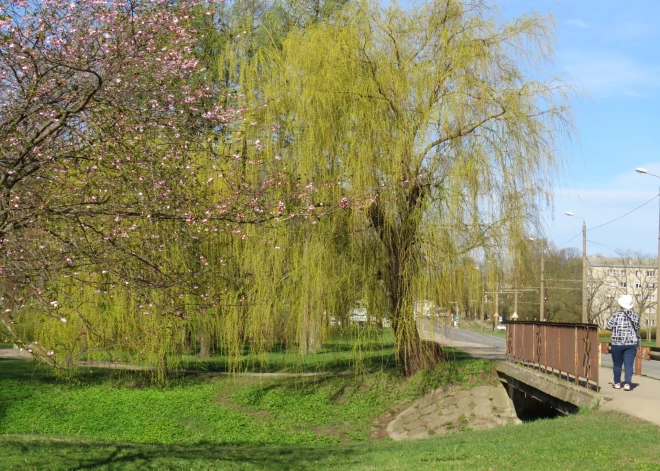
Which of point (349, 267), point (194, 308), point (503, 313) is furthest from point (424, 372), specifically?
point (503, 313)

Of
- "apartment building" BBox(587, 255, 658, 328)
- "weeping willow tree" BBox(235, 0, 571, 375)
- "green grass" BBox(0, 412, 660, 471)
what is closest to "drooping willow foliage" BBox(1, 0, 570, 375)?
"weeping willow tree" BBox(235, 0, 571, 375)

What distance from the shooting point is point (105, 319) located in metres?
18.6

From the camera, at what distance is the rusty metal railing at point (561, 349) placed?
1234cm

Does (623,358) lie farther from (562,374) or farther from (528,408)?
(528,408)

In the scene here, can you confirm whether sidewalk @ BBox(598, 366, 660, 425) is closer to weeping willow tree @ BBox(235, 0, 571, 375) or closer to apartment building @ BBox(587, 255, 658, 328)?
weeping willow tree @ BBox(235, 0, 571, 375)

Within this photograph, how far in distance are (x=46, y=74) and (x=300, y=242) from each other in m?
9.74

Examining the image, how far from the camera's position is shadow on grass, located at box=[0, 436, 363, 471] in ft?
33.0

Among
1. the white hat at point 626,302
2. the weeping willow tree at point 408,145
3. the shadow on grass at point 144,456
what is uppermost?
the weeping willow tree at point 408,145

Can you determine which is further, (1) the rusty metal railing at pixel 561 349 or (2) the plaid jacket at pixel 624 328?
(2) the plaid jacket at pixel 624 328

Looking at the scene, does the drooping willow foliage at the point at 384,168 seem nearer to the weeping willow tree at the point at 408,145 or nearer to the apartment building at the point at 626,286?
the weeping willow tree at the point at 408,145

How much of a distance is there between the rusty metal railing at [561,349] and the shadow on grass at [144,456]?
13.2 feet

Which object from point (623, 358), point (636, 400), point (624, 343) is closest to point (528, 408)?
point (623, 358)

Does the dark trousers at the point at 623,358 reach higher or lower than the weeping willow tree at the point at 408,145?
lower

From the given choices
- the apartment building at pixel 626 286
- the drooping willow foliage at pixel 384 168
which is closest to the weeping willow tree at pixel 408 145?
the drooping willow foliage at pixel 384 168
